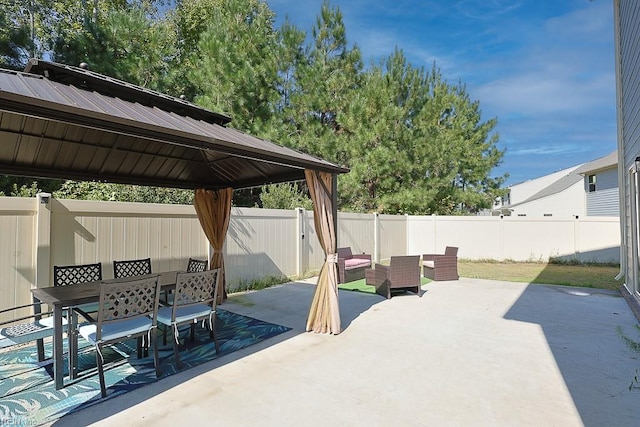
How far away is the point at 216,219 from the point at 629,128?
25.6 feet

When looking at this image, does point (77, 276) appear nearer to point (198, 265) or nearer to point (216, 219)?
point (198, 265)

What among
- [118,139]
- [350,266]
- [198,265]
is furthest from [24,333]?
[350,266]

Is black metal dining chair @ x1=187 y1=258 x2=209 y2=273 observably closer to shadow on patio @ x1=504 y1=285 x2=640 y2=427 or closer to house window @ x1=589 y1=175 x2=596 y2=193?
shadow on patio @ x1=504 y1=285 x2=640 y2=427

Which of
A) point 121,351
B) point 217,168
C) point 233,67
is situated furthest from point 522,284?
point 233,67

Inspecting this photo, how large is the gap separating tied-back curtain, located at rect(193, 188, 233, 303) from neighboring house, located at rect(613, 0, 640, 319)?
6.70 m

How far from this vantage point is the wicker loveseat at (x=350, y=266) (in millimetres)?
8047

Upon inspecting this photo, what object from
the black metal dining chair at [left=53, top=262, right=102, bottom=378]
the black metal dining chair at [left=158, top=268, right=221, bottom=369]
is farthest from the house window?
the black metal dining chair at [left=53, top=262, right=102, bottom=378]

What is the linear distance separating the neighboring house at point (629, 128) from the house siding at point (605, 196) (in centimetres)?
928

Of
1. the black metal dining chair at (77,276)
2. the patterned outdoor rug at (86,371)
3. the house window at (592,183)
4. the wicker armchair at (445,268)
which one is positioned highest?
Answer: the house window at (592,183)

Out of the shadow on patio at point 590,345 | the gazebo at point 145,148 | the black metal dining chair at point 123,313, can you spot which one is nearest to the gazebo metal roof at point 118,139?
the gazebo at point 145,148

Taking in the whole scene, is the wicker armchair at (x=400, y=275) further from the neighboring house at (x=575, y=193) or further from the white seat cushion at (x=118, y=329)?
the neighboring house at (x=575, y=193)

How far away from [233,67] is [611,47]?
10.0m

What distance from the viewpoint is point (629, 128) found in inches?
243

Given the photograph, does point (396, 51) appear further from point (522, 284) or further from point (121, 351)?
point (121, 351)
